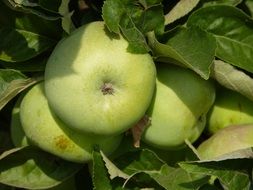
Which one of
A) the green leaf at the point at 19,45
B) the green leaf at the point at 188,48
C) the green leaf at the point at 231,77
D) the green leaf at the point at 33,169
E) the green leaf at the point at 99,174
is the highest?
the green leaf at the point at 188,48

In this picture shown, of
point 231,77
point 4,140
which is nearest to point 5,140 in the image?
point 4,140

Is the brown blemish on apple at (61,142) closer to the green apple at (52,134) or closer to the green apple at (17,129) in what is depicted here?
the green apple at (52,134)

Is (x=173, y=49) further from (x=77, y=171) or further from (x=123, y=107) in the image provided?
(x=77, y=171)

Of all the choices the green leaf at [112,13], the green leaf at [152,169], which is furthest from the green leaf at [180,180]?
the green leaf at [112,13]

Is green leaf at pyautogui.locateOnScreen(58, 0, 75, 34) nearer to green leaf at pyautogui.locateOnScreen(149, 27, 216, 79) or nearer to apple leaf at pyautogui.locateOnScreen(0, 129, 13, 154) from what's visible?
green leaf at pyautogui.locateOnScreen(149, 27, 216, 79)

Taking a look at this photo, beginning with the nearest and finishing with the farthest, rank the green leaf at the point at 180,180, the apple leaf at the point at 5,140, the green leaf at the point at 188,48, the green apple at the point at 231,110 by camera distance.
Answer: the green leaf at the point at 188,48
the green leaf at the point at 180,180
the green apple at the point at 231,110
the apple leaf at the point at 5,140

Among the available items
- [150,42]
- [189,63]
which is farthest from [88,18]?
[189,63]

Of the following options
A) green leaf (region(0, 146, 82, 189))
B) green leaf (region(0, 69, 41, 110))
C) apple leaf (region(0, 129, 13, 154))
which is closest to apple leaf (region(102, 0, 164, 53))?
green leaf (region(0, 69, 41, 110))
